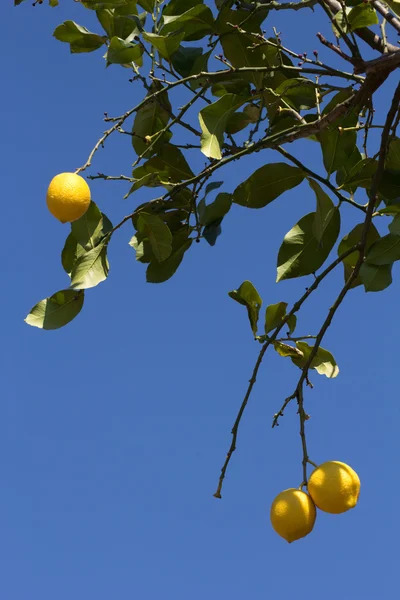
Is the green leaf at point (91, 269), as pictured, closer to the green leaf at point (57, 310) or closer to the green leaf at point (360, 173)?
the green leaf at point (57, 310)

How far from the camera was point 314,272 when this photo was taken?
1401mm

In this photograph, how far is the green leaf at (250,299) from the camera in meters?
1.50

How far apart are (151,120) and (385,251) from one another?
0.49m

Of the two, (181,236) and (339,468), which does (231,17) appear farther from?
(339,468)

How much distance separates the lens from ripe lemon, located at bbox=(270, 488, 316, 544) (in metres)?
1.27

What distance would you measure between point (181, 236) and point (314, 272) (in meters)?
0.26

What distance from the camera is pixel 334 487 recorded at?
127 centimetres

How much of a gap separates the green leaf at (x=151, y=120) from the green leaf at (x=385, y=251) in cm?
42

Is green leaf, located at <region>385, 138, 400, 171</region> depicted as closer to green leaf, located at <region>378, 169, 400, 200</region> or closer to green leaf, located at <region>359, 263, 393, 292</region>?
green leaf, located at <region>378, 169, 400, 200</region>

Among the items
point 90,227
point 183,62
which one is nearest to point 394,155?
point 183,62

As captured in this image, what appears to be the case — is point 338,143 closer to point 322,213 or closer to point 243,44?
point 322,213

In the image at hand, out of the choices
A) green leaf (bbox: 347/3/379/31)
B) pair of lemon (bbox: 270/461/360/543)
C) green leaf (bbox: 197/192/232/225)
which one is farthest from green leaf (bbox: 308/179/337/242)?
pair of lemon (bbox: 270/461/360/543)

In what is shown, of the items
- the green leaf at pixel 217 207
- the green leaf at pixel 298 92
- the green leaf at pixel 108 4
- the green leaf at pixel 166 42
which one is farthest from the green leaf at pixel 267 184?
the green leaf at pixel 108 4

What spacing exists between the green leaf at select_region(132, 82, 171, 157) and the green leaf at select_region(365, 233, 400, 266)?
1.37ft
